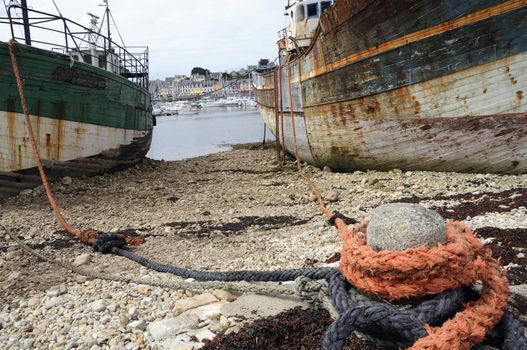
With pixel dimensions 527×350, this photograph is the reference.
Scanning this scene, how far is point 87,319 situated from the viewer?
2949mm

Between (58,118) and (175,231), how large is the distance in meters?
4.33

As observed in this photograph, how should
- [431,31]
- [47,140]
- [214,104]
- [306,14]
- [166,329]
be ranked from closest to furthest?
[166,329], [431,31], [47,140], [306,14], [214,104]

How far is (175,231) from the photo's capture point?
5.62 meters

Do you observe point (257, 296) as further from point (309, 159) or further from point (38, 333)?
point (309, 159)

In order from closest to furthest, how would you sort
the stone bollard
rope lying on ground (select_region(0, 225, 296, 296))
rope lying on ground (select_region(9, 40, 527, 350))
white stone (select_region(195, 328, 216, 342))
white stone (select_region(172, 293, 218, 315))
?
rope lying on ground (select_region(9, 40, 527, 350)) < the stone bollard < white stone (select_region(195, 328, 216, 342)) < rope lying on ground (select_region(0, 225, 296, 296)) < white stone (select_region(172, 293, 218, 315))

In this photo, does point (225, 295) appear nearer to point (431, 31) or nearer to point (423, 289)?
point (423, 289)

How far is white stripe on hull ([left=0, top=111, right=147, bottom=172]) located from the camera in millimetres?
7699

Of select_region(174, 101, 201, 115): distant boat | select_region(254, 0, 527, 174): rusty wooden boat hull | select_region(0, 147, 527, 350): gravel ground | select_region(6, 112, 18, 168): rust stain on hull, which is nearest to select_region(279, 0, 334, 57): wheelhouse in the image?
select_region(254, 0, 527, 174): rusty wooden boat hull

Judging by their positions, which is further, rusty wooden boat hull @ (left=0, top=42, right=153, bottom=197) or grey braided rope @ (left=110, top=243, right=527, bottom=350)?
rusty wooden boat hull @ (left=0, top=42, right=153, bottom=197)

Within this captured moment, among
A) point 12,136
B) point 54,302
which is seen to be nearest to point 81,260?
point 54,302

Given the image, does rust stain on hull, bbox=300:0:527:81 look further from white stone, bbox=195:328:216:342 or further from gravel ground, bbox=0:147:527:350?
white stone, bbox=195:328:216:342

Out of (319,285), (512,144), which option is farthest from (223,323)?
(512,144)

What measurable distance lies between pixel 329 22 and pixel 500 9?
10.6ft

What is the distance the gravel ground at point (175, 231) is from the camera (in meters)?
2.93
